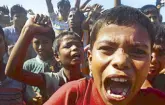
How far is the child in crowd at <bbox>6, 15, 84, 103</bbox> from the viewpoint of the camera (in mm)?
2736

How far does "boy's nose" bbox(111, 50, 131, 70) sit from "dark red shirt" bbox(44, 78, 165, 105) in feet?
1.00

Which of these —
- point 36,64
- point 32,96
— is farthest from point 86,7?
point 32,96

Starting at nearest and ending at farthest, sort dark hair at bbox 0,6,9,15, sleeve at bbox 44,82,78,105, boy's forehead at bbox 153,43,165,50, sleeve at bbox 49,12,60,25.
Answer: sleeve at bbox 44,82,78,105 < boy's forehead at bbox 153,43,165,50 < sleeve at bbox 49,12,60,25 < dark hair at bbox 0,6,9,15

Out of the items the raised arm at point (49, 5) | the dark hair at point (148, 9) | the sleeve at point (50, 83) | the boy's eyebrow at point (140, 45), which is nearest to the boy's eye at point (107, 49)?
the boy's eyebrow at point (140, 45)

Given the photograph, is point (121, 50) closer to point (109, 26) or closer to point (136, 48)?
point (136, 48)

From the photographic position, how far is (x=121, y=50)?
1.72 m

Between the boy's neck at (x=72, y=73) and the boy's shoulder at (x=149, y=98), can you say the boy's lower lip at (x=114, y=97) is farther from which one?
the boy's neck at (x=72, y=73)

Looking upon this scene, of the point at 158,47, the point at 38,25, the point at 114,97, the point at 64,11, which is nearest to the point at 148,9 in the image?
the point at 64,11

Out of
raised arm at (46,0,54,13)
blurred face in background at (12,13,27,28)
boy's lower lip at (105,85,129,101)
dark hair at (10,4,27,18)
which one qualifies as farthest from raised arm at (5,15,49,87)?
raised arm at (46,0,54,13)

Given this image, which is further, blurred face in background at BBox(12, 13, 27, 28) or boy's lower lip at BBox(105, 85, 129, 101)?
blurred face in background at BBox(12, 13, 27, 28)

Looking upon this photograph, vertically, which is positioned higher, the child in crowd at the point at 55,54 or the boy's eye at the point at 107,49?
the boy's eye at the point at 107,49

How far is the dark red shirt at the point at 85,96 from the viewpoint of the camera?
1.89 metres

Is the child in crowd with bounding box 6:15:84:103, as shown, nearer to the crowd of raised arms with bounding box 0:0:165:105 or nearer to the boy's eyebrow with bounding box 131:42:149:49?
the crowd of raised arms with bounding box 0:0:165:105

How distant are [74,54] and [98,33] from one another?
1475 millimetres
